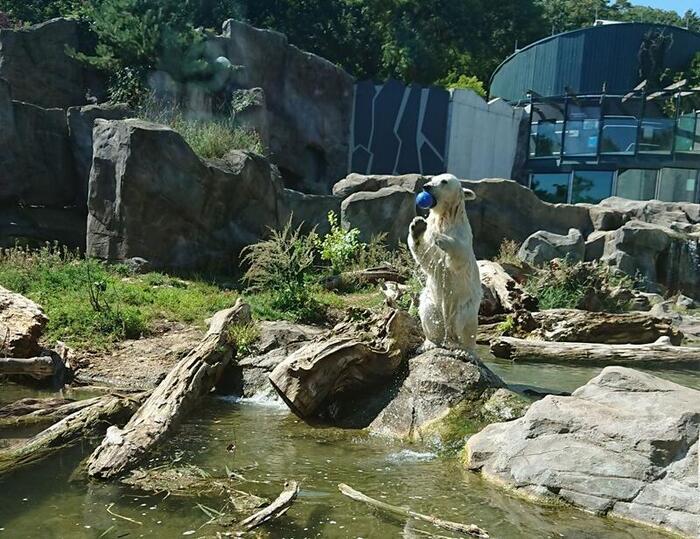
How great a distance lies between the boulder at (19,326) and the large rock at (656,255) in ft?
40.2

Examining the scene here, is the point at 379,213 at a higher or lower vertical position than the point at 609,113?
lower

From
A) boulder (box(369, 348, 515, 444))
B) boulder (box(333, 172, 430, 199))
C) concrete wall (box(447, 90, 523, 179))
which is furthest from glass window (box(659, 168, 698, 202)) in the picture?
boulder (box(369, 348, 515, 444))

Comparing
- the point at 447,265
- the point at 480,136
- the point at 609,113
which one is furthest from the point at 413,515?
the point at 609,113

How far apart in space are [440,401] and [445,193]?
1629mm

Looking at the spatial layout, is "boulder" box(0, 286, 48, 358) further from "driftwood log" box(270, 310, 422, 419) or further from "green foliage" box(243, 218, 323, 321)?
"green foliage" box(243, 218, 323, 321)

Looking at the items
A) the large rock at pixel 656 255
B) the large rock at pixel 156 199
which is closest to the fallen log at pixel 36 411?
the large rock at pixel 156 199

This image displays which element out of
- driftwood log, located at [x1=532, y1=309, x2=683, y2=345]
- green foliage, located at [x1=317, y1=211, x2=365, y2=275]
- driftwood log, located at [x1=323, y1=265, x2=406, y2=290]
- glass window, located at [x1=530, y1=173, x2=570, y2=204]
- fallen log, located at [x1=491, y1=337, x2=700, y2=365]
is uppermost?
glass window, located at [x1=530, y1=173, x2=570, y2=204]

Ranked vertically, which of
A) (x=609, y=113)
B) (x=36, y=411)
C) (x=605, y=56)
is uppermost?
(x=605, y=56)

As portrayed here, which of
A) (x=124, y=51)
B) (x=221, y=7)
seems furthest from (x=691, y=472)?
(x=221, y=7)

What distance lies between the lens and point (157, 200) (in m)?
11.5

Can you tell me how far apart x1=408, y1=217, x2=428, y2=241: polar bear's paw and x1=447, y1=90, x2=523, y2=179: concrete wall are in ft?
63.3

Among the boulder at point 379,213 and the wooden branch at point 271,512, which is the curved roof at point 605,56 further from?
the wooden branch at point 271,512

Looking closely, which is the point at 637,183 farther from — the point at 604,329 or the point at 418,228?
the point at 418,228

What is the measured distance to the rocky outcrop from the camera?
11.3 metres
